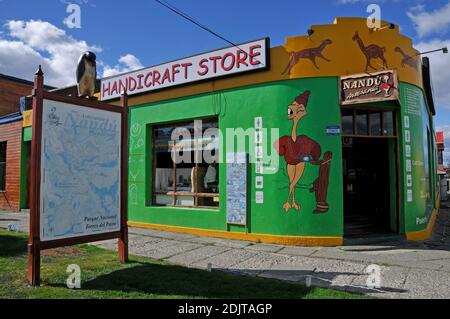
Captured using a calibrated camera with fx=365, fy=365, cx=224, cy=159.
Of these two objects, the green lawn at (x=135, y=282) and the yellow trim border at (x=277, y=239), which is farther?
the yellow trim border at (x=277, y=239)

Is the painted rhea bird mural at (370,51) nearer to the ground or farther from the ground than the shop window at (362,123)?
farther from the ground

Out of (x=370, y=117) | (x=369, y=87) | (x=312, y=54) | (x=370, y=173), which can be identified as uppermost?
(x=312, y=54)

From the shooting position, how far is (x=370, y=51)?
8914 mm

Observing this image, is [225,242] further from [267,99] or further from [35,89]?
[35,89]

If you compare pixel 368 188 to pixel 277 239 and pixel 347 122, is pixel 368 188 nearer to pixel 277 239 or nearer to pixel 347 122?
pixel 347 122

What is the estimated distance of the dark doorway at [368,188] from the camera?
9617 mm

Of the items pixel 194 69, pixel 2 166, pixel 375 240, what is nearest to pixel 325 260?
pixel 375 240

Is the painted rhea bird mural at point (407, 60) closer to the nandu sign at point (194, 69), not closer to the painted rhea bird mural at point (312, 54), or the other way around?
the painted rhea bird mural at point (312, 54)

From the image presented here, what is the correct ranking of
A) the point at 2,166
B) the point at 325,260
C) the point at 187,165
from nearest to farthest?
the point at 325,260 < the point at 187,165 < the point at 2,166

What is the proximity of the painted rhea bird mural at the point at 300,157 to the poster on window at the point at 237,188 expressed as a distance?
1075 millimetres

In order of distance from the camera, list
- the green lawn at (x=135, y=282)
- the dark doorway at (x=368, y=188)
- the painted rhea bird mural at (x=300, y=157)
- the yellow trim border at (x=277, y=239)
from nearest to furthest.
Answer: the green lawn at (x=135, y=282), the yellow trim border at (x=277, y=239), the painted rhea bird mural at (x=300, y=157), the dark doorway at (x=368, y=188)

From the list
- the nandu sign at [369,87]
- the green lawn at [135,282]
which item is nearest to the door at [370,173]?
the nandu sign at [369,87]

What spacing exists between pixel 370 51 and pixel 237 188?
4725 millimetres
